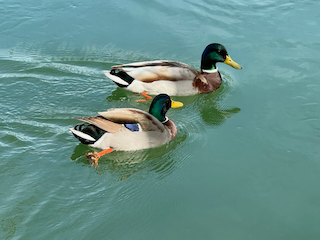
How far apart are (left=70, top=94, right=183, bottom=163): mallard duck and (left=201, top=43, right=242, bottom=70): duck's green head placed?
89.9 inches

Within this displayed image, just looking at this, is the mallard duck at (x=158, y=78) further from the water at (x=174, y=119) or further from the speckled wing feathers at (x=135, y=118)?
the speckled wing feathers at (x=135, y=118)

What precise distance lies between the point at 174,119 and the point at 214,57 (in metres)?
1.66

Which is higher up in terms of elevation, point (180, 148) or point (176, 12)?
point (176, 12)

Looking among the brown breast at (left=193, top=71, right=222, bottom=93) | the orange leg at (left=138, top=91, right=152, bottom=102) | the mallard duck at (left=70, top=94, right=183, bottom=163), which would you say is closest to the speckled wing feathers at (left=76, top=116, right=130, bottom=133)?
the mallard duck at (left=70, top=94, right=183, bottom=163)

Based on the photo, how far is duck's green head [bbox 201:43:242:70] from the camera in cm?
693

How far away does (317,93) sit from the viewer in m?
6.44

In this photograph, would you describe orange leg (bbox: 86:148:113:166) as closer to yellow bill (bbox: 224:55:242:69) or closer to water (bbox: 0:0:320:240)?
water (bbox: 0:0:320:240)

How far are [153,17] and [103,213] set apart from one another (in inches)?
230

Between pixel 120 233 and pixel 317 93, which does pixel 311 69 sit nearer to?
pixel 317 93

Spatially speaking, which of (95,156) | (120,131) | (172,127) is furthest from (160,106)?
(95,156)

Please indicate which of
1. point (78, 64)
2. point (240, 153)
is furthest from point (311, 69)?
point (78, 64)

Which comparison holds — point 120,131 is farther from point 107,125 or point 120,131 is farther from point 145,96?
point 145,96

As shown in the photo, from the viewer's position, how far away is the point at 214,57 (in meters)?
7.02

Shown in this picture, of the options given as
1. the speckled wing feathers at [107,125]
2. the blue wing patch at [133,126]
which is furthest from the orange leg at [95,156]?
the blue wing patch at [133,126]
